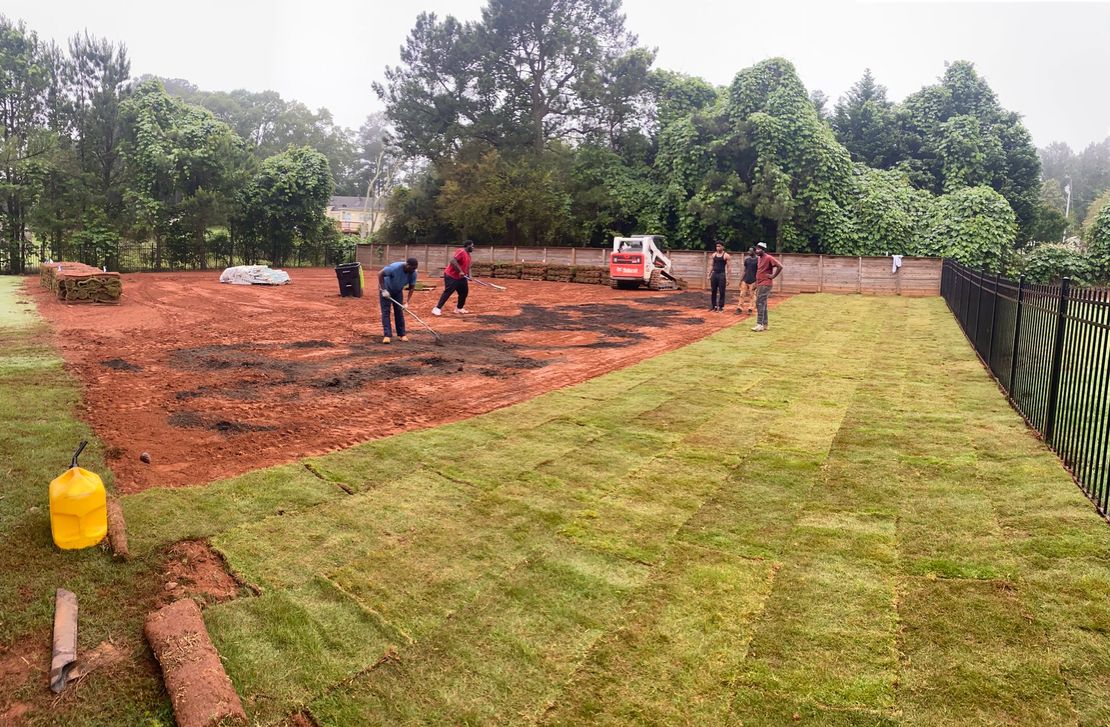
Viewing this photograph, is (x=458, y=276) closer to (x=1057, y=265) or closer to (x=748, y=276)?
(x=748, y=276)

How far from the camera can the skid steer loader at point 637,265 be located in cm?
2736

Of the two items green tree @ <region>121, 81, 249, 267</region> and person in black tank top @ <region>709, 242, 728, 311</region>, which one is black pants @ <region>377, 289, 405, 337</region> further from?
green tree @ <region>121, 81, 249, 267</region>

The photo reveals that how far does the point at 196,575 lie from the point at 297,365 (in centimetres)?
691

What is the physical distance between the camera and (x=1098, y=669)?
131 inches

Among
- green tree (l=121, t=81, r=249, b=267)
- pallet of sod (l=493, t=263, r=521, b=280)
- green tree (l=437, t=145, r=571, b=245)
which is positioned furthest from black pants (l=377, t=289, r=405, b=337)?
green tree (l=121, t=81, r=249, b=267)

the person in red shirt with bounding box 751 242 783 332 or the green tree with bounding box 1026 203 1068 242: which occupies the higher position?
the green tree with bounding box 1026 203 1068 242

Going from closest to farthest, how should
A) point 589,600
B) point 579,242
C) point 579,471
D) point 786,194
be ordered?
1. point 589,600
2. point 579,471
3. point 786,194
4. point 579,242

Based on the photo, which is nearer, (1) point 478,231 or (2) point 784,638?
(2) point 784,638

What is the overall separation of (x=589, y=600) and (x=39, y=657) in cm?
266

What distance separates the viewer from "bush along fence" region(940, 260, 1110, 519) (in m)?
5.43

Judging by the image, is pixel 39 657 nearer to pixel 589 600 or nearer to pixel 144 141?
pixel 589 600

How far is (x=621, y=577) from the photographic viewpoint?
425cm

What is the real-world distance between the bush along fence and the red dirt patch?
569cm

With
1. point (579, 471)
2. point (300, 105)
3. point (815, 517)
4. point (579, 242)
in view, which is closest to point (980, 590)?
point (815, 517)
